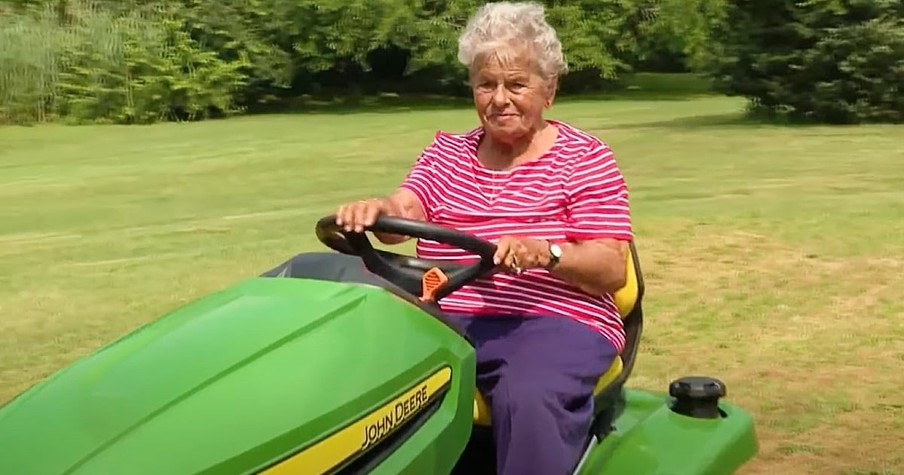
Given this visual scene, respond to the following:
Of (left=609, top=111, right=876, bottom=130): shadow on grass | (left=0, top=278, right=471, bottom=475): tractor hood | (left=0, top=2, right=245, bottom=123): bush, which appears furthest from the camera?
(left=0, top=2, right=245, bottom=123): bush

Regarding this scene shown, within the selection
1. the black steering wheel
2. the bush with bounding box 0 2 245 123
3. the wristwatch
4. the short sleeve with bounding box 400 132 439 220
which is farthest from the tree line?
the black steering wheel

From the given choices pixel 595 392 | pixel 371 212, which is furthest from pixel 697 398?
pixel 371 212

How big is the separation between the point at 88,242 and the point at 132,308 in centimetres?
243

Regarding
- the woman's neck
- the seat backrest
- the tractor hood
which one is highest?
the woman's neck

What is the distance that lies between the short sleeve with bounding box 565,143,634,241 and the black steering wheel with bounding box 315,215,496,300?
15.4 inches

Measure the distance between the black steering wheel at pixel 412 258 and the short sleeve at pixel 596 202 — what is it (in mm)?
391

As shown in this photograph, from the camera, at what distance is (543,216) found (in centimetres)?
300

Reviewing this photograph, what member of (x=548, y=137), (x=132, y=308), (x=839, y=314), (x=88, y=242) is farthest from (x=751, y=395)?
(x=88, y=242)

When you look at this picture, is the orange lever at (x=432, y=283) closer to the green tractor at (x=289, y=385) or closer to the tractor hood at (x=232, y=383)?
the green tractor at (x=289, y=385)

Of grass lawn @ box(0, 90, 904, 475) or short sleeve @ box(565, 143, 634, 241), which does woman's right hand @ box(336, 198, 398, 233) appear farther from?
grass lawn @ box(0, 90, 904, 475)

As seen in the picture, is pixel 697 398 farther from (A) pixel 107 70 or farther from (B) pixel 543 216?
(A) pixel 107 70

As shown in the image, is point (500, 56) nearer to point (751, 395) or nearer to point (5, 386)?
point (751, 395)

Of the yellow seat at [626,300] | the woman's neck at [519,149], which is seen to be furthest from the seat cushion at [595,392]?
the woman's neck at [519,149]

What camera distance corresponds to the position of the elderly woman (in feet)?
8.83
